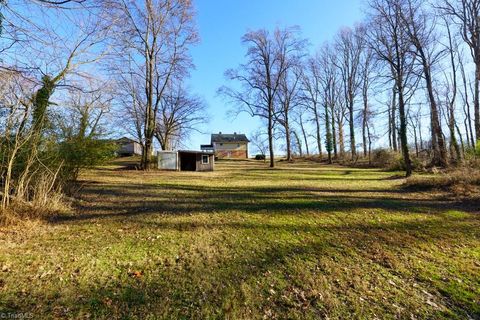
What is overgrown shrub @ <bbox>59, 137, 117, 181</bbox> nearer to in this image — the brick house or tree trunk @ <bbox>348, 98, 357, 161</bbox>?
tree trunk @ <bbox>348, 98, 357, 161</bbox>

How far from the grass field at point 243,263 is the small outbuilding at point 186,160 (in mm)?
13904

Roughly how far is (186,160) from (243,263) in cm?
1975

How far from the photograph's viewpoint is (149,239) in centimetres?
486

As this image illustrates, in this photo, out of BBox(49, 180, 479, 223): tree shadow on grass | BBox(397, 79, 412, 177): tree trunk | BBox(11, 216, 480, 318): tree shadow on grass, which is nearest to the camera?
BBox(11, 216, 480, 318): tree shadow on grass

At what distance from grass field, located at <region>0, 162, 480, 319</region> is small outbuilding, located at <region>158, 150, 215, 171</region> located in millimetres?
13904

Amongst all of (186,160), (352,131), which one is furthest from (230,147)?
(186,160)

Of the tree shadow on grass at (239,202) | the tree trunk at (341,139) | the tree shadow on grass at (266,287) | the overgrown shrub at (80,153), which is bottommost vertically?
the tree shadow on grass at (266,287)

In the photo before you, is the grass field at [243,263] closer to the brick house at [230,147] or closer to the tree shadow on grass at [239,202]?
the tree shadow on grass at [239,202]

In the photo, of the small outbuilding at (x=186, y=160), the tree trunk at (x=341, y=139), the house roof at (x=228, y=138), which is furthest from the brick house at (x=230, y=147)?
the small outbuilding at (x=186, y=160)

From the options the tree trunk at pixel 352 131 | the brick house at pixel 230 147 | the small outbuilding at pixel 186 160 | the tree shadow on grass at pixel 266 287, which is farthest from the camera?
the brick house at pixel 230 147

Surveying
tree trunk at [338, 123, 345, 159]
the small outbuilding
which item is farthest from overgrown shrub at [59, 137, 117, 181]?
tree trunk at [338, 123, 345, 159]

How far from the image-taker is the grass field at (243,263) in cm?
304

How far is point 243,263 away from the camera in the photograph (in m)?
4.05

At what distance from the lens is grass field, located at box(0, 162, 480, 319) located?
3.04m
